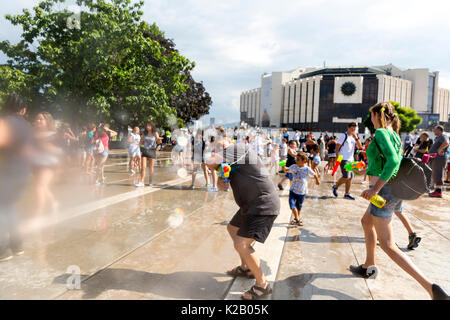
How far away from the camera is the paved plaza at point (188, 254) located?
113 inches

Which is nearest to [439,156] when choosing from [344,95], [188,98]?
[188,98]

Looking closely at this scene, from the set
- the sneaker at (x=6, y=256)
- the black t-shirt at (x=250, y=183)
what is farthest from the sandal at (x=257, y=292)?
the sneaker at (x=6, y=256)

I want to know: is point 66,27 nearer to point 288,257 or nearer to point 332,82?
point 288,257

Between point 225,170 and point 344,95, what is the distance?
89574 mm

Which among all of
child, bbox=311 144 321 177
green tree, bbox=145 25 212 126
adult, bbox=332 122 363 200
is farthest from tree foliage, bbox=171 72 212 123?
adult, bbox=332 122 363 200

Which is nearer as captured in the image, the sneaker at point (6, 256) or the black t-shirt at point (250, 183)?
the black t-shirt at point (250, 183)

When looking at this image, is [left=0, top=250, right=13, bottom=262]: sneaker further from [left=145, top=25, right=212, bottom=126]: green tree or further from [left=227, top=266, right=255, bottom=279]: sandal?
[left=145, top=25, right=212, bottom=126]: green tree

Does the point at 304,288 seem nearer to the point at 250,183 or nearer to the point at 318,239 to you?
the point at 250,183

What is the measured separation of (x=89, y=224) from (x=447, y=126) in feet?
372

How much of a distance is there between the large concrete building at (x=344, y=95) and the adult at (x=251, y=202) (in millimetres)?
88540

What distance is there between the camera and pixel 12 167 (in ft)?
11.8

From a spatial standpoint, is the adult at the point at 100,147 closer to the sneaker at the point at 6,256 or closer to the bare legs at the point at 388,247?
the sneaker at the point at 6,256

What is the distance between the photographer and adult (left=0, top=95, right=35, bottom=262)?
11.5 feet
